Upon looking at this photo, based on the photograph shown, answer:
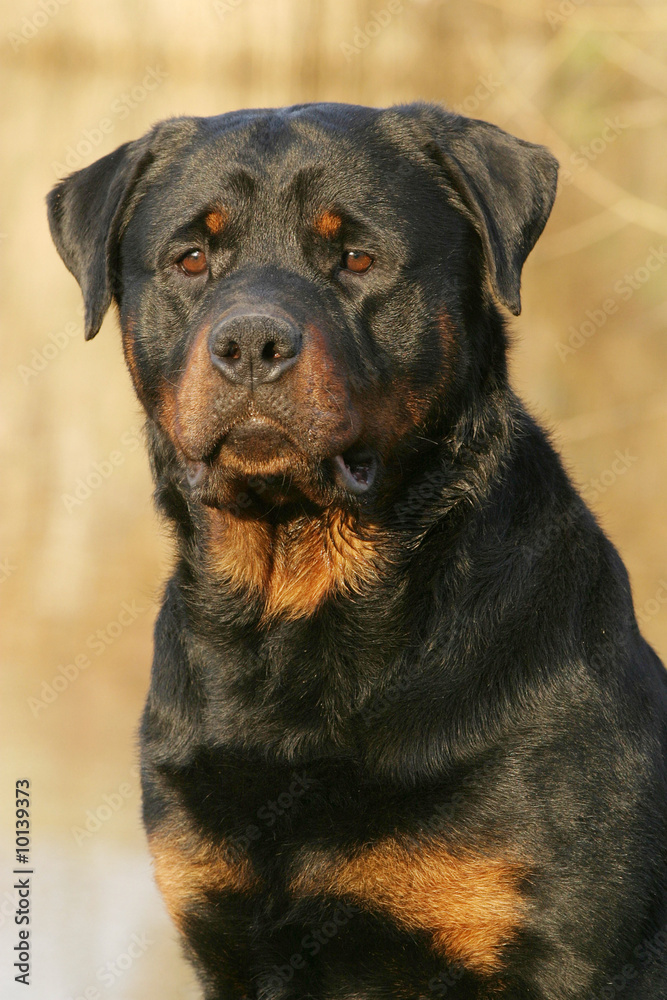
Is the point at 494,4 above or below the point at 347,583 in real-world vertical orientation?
above

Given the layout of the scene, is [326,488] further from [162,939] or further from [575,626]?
[162,939]

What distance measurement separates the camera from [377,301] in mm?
3064

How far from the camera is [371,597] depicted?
3.04 meters

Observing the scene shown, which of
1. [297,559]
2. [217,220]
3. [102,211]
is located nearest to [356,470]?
[297,559]

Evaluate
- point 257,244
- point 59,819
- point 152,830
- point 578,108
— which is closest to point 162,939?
point 59,819

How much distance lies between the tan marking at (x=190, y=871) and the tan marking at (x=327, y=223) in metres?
1.59

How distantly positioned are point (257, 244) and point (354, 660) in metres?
1.11

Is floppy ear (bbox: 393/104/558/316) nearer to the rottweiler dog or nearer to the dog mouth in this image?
the rottweiler dog

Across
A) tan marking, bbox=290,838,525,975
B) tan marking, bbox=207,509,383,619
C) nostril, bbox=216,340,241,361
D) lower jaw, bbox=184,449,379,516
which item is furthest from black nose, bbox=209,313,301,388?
tan marking, bbox=290,838,525,975

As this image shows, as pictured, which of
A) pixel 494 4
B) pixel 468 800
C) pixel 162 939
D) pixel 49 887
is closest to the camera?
pixel 468 800

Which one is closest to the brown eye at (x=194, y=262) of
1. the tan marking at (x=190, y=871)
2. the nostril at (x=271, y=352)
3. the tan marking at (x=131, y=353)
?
the tan marking at (x=131, y=353)

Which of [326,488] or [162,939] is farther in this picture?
[162,939]

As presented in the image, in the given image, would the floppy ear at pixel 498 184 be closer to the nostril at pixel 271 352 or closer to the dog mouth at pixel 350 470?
the dog mouth at pixel 350 470

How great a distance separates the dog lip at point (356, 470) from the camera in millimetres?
2938
